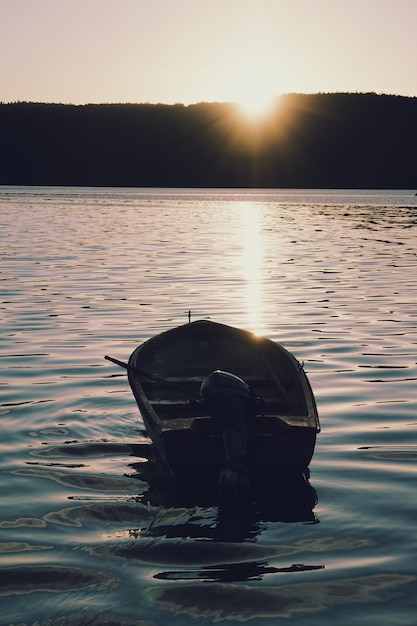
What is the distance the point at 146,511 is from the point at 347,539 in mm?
1939

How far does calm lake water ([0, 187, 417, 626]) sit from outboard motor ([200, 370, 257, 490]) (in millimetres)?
407

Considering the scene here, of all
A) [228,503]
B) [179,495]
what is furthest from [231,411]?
[179,495]

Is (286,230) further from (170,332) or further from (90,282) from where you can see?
(170,332)

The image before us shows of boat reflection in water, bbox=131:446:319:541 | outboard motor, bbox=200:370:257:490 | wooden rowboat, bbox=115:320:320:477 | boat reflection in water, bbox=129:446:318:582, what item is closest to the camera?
boat reflection in water, bbox=129:446:318:582

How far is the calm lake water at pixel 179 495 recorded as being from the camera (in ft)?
23.4

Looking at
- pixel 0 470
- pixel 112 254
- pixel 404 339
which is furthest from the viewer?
pixel 112 254

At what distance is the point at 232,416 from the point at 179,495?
1003mm

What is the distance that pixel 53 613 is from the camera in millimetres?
6801

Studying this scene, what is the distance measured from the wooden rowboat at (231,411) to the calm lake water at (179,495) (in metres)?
0.47

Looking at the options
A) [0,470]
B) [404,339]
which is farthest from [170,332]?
[404,339]

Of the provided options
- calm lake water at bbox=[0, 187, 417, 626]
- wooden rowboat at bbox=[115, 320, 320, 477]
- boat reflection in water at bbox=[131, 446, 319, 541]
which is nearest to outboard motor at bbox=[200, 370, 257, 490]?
wooden rowboat at bbox=[115, 320, 320, 477]

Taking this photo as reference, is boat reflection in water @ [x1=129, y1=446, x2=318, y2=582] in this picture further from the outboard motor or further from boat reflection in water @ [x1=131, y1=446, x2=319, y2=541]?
the outboard motor

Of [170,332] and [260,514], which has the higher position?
[170,332]

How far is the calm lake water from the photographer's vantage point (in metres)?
7.13
